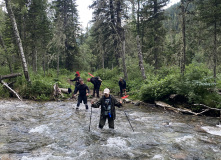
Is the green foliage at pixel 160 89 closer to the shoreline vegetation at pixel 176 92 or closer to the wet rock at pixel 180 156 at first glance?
the shoreline vegetation at pixel 176 92

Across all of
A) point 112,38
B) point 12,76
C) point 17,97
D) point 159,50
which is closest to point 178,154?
point 17,97

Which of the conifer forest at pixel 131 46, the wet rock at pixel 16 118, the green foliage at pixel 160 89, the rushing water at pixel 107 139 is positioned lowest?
the rushing water at pixel 107 139

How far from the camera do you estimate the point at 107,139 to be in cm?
624

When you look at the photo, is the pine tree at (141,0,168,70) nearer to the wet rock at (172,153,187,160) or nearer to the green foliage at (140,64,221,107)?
the green foliage at (140,64,221,107)

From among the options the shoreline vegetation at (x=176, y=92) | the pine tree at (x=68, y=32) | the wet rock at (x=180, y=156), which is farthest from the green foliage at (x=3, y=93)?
the pine tree at (x=68, y=32)

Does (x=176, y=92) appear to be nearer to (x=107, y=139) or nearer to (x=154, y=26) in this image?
(x=107, y=139)

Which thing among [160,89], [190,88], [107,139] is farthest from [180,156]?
[160,89]

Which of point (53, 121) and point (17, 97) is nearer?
point (53, 121)

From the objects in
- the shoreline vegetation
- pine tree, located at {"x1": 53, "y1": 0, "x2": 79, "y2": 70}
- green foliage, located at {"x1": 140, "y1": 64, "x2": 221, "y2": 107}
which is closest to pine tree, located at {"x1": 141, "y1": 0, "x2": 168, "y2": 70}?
the shoreline vegetation

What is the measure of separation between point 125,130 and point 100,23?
19.3m

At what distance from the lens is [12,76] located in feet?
50.0

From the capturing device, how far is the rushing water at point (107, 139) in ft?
16.3

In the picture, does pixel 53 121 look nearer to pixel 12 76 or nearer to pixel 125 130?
pixel 125 130

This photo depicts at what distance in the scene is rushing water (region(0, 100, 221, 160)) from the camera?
495cm
